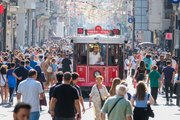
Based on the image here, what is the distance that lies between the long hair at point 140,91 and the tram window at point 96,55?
1414 cm

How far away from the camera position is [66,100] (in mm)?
13172

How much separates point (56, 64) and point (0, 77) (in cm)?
893

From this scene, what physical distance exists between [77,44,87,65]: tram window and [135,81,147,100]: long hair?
14.2 meters

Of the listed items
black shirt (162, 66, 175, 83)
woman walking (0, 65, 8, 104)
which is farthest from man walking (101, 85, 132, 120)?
black shirt (162, 66, 175, 83)

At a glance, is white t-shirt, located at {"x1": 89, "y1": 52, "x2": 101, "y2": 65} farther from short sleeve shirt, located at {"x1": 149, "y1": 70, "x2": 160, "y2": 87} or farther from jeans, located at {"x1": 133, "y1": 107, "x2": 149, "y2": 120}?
jeans, located at {"x1": 133, "y1": 107, "x2": 149, "y2": 120}

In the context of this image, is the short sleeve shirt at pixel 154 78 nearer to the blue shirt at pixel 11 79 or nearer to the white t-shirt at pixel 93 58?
the white t-shirt at pixel 93 58

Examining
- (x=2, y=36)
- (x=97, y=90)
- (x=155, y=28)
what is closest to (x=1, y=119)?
(x=97, y=90)

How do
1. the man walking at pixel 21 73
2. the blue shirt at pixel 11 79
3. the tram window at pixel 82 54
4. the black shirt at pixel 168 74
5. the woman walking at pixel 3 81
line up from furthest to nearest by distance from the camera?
the tram window at pixel 82 54 < the black shirt at pixel 168 74 < the woman walking at pixel 3 81 < the blue shirt at pixel 11 79 < the man walking at pixel 21 73

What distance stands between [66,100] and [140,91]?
156cm

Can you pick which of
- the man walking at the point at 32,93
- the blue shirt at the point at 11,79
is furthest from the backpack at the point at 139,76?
the man walking at the point at 32,93

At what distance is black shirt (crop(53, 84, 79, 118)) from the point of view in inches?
518

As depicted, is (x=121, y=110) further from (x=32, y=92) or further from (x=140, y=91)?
(x=32, y=92)

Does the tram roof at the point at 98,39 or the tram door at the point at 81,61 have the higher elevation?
the tram roof at the point at 98,39

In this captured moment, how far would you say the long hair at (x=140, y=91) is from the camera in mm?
13766
